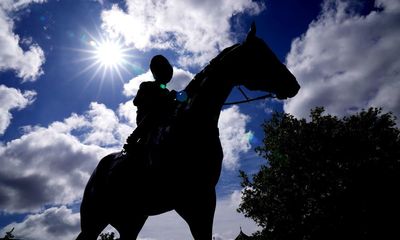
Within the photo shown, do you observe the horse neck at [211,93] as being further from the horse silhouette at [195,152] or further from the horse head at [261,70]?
the horse head at [261,70]

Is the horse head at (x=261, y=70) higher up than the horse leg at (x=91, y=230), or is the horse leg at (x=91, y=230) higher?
the horse head at (x=261, y=70)

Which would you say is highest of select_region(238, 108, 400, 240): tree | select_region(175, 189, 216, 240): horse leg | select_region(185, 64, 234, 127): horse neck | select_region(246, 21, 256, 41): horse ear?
select_region(238, 108, 400, 240): tree

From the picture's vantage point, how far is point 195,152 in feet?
11.7

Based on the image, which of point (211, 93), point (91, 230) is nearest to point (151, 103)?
point (211, 93)

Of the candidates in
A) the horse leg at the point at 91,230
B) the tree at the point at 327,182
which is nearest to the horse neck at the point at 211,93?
the horse leg at the point at 91,230

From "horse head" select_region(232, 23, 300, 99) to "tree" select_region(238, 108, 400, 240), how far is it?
81.8 ft

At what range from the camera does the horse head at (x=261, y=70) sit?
4.11 meters

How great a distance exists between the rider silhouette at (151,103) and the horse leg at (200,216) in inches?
50.4

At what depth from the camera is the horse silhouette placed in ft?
11.8

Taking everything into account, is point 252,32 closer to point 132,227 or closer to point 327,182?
point 132,227

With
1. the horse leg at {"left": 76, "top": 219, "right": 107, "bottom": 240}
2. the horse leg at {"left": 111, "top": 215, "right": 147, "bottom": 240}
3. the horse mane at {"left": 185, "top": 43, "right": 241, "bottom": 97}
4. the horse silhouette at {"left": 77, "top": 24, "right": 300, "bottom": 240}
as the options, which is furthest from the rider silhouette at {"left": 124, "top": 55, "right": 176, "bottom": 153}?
the horse leg at {"left": 76, "top": 219, "right": 107, "bottom": 240}

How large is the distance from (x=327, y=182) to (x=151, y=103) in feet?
92.6

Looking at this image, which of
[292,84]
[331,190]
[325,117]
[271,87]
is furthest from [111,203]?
[325,117]

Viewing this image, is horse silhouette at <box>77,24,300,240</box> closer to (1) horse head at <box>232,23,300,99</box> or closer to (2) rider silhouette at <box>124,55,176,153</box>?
(1) horse head at <box>232,23,300,99</box>
